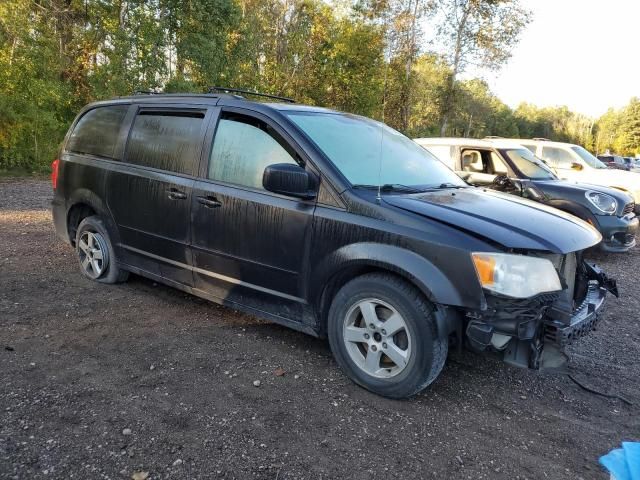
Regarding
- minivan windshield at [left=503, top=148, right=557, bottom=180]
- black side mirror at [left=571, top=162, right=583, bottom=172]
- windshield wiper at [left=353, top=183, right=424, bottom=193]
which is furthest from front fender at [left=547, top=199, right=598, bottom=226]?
windshield wiper at [left=353, top=183, right=424, bottom=193]

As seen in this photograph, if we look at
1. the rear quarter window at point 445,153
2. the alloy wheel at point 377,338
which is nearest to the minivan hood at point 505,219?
the alloy wheel at point 377,338

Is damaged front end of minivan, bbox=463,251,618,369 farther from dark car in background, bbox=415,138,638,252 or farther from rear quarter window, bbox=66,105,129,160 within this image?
dark car in background, bbox=415,138,638,252

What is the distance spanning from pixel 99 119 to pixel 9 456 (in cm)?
347

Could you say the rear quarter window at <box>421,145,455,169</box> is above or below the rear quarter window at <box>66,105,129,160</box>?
above

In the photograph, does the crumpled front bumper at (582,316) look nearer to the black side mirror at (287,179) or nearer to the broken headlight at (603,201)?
the black side mirror at (287,179)

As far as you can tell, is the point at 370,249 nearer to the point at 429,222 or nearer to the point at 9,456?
the point at 429,222

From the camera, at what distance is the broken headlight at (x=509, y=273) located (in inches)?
107

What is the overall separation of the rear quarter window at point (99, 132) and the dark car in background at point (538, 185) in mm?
4587

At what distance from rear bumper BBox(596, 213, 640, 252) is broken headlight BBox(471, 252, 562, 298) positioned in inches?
223

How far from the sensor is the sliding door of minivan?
3969 millimetres

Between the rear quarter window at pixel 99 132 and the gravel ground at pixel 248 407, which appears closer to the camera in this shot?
the gravel ground at pixel 248 407

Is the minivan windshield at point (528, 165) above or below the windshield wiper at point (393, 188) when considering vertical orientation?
above

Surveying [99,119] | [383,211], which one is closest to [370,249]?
[383,211]

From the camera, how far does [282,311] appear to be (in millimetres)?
3527
